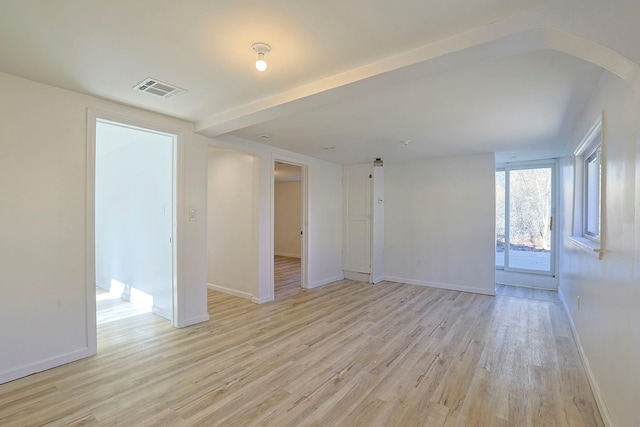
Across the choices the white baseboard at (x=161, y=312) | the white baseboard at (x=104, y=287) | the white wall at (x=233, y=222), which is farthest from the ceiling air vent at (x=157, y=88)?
the white baseboard at (x=104, y=287)

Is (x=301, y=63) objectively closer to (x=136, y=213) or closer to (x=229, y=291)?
(x=136, y=213)

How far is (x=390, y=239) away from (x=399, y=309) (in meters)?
2.01

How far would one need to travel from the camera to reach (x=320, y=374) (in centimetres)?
246

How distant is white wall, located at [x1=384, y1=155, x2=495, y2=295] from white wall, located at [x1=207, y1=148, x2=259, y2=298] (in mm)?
2771

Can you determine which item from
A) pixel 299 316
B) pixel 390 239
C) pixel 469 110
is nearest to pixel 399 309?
pixel 299 316

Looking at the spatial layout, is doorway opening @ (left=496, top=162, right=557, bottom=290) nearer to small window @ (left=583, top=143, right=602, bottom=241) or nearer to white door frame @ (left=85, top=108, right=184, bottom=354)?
small window @ (left=583, top=143, right=602, bottom=241)

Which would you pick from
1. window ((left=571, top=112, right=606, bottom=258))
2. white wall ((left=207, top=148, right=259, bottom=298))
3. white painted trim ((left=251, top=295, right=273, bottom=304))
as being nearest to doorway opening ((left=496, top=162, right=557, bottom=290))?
window ((left=571, top=112, right=606, bottom=258))

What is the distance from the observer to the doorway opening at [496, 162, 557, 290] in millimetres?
5473

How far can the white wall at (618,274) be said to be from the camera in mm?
1539

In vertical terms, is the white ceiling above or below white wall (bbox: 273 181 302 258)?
above

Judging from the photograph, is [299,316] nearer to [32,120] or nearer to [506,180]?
[32,120]

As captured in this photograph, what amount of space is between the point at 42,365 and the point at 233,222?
2797 millimetres

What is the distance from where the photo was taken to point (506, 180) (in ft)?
19.1

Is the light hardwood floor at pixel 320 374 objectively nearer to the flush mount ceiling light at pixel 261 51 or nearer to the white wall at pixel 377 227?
the white wall at pixel 377 227
